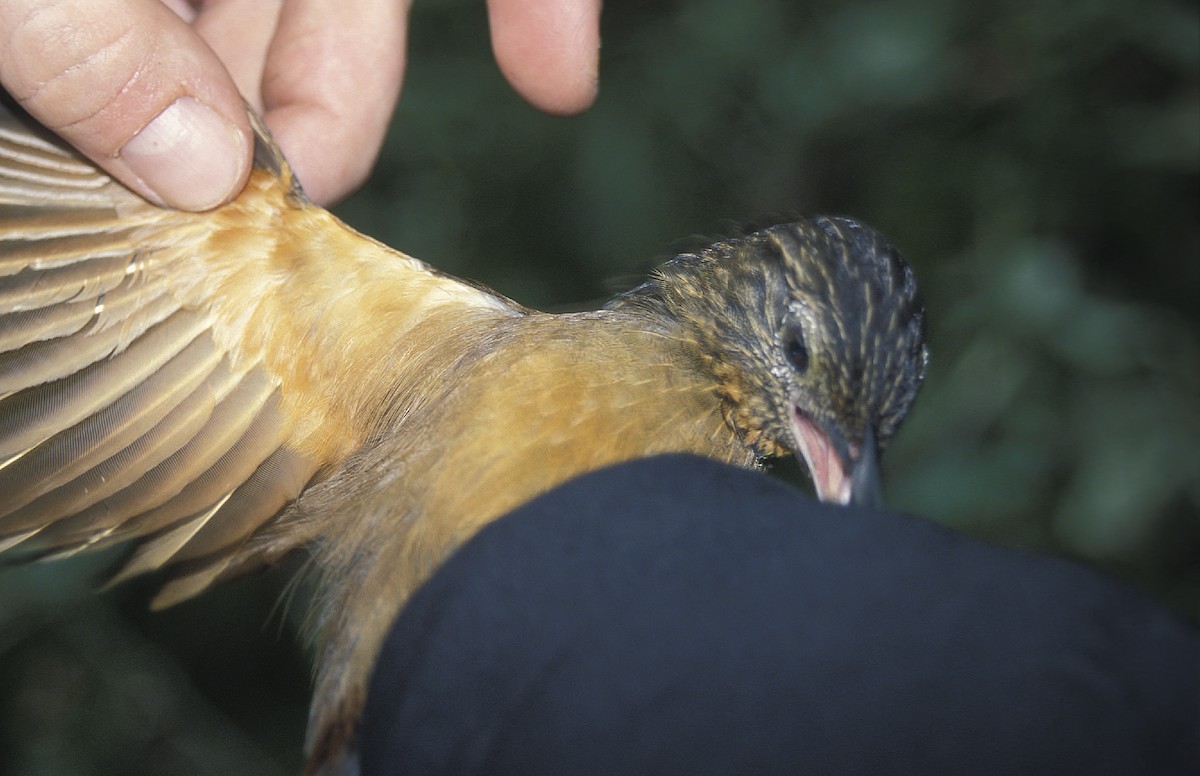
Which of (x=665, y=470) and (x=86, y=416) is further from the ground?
(x=665, y=470)

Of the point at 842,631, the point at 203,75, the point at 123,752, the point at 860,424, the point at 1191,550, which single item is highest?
the point at 203,75

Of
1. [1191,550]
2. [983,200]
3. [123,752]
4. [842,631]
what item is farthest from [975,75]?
[123,752]

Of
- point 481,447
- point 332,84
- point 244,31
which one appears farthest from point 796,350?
point 244,31

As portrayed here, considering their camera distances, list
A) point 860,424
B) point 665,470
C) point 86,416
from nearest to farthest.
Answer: point 665,470 → point 860,424 → point 86,416

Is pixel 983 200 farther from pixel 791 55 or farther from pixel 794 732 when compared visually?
pixel 794 732

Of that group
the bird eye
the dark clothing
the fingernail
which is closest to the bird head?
the bird eye

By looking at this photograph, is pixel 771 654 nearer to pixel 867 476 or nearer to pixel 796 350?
pixel 867 476

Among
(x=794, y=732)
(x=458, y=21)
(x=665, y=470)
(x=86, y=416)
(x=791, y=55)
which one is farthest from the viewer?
(x=458, y=21)
